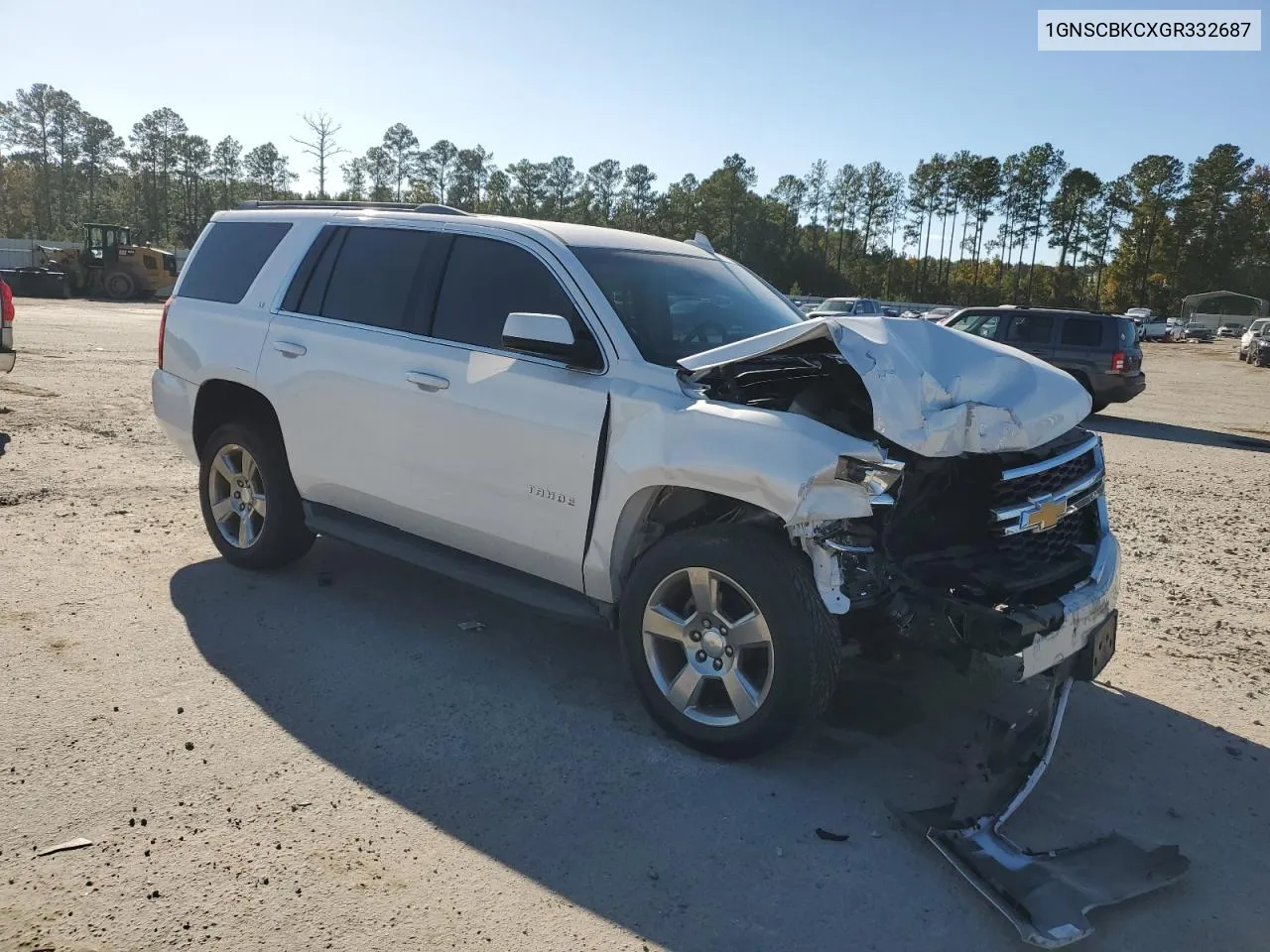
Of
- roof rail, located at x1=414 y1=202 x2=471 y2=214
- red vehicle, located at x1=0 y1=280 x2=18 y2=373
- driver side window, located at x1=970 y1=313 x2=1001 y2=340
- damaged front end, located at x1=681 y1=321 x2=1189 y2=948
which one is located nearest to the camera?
damaged front end, located at x1=681 y1=321 x2=1189 y2=948

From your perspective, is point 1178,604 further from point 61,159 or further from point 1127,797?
point 61,159

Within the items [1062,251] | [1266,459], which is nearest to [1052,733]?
[1266,459]

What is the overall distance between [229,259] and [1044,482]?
183 inches

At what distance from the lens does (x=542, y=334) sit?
3.79 m

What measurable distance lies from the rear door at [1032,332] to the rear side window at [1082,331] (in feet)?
0.71

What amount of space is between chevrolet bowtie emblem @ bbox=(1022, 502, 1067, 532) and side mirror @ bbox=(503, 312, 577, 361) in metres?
1.87

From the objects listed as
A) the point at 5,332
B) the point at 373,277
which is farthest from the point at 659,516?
the point at 5,332

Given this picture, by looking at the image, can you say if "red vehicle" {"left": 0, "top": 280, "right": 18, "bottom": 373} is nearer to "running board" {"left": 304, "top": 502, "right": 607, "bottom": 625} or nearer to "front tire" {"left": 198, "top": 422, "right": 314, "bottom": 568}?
"front tire" {"left": 198, "top": 422, "right": 314, "bottom": 568}

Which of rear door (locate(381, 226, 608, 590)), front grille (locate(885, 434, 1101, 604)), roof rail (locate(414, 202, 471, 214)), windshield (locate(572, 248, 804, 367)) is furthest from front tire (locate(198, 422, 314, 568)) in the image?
front grille (locate(885, 434, 1101, 604))

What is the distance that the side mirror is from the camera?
3.77m

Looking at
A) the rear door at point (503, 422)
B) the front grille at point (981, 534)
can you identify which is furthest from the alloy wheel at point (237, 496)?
the front grille at point (981, 534)

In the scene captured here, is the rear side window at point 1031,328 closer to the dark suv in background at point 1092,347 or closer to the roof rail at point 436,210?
the dark suv in background at point 1092,347

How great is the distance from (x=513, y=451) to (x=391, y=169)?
388 feet

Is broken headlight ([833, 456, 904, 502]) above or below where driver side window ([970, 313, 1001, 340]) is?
below
